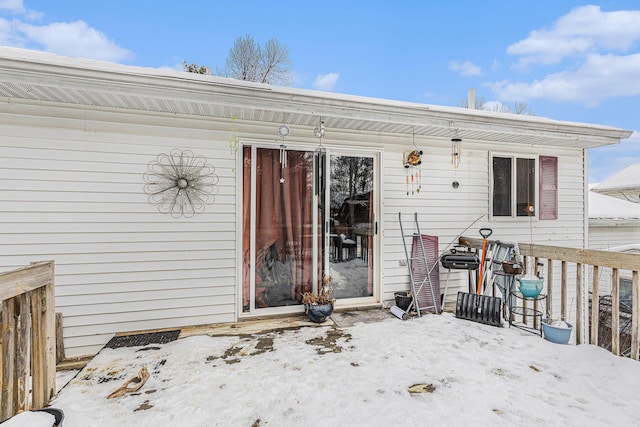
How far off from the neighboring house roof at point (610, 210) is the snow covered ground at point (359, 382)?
6.93 m

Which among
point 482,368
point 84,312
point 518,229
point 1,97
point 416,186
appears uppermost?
point 1,97

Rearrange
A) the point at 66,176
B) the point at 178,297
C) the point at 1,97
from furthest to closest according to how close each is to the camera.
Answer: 1. the point at 178,297
2. the point at 66,176
3. the point at 1,97

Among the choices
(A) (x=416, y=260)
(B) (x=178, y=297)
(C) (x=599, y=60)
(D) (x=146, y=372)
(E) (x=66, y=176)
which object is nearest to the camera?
(D) (x=146, y=372)

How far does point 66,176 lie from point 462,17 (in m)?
14.5

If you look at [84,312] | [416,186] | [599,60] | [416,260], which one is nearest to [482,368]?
[416,260]

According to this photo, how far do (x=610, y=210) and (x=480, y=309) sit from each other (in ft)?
25.2

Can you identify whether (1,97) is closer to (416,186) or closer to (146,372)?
(146,372)

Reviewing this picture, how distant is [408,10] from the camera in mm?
12797

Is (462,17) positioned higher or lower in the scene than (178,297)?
higher

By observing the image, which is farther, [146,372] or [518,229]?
[518,229]

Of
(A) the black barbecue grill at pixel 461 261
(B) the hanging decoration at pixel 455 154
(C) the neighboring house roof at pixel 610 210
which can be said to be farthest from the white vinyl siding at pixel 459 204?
(C) the neighboring house roof at pixel 610 210

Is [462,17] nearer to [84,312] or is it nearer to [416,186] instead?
[416,186]

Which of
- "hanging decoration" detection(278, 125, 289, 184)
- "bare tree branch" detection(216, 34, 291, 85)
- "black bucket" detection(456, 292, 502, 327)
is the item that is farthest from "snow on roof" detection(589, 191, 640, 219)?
"bare tree branch" detection(216, 34, 291, 85)

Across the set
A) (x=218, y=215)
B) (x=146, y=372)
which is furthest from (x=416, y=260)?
(x=146, y=372)
